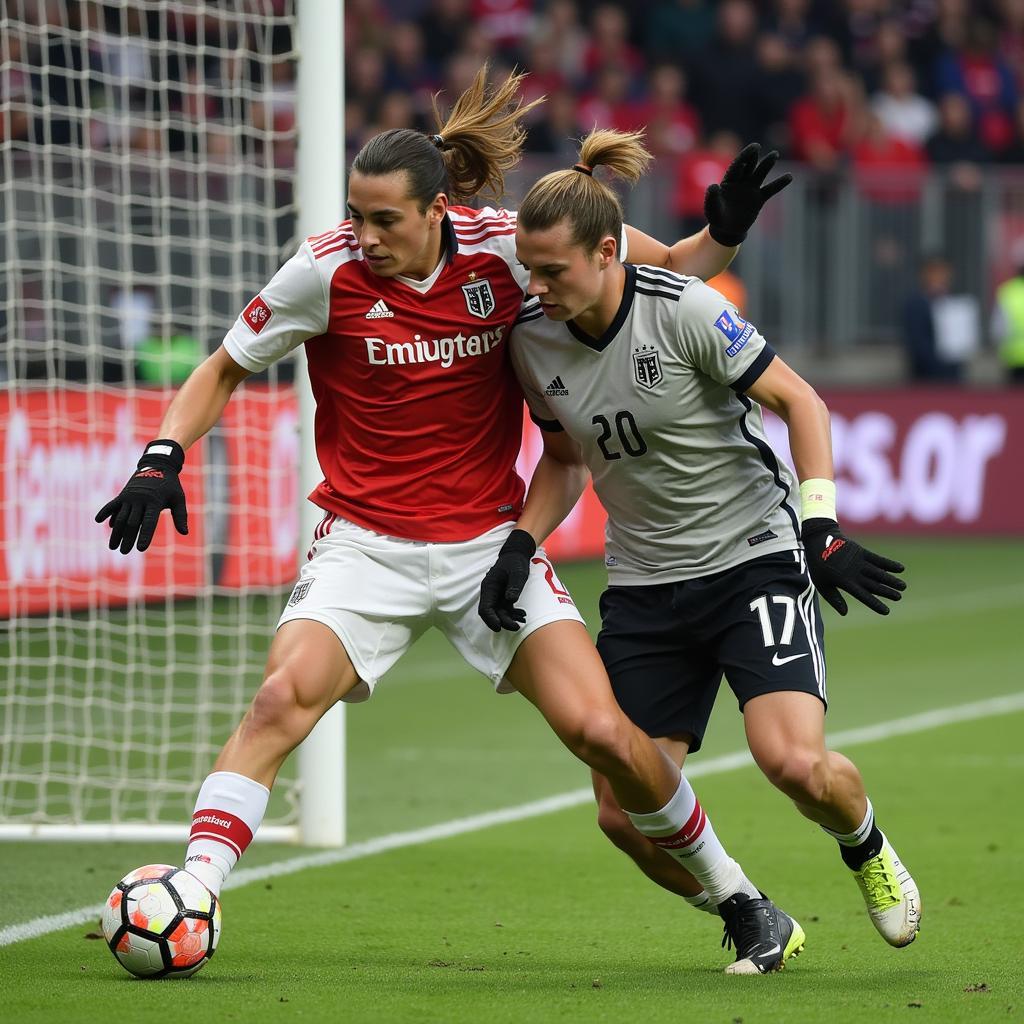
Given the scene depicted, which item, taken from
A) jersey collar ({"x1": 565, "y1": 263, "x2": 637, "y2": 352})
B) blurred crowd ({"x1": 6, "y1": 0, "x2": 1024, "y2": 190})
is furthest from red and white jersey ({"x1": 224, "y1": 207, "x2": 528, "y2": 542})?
blurred crowd ({"x1": 6, "y1": 0, "x2": 1024, "y2": 190})

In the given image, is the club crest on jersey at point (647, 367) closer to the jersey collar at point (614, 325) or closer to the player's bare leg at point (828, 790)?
the jersey collar at point (614, 325)

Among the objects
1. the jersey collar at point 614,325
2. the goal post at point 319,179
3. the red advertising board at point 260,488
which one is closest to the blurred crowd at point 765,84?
the red advertising board at point 260,488

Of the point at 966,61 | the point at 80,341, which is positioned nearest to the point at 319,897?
the point at 80,341

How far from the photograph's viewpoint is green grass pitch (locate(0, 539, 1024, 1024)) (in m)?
4.67

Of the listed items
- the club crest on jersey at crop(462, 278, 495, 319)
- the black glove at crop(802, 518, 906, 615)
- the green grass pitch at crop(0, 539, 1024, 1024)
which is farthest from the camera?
the club crest on jersey at crop(462, 278, 495, 319)

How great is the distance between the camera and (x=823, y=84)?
19.8m

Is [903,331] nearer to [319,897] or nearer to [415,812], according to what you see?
[415,812]

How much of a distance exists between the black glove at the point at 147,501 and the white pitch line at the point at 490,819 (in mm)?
1312

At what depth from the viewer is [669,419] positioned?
5117 mm

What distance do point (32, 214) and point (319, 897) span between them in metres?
4.78

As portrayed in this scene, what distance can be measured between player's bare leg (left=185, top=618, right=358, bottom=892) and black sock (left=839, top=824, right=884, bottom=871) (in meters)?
1.36

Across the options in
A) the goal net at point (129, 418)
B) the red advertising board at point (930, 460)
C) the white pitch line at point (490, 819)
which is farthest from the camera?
the red advertising board at point (930, 460)

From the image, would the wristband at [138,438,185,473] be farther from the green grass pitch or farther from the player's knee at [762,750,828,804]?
the player's knee at [762,750,828,804]

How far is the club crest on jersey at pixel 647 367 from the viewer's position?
16.7 ft
